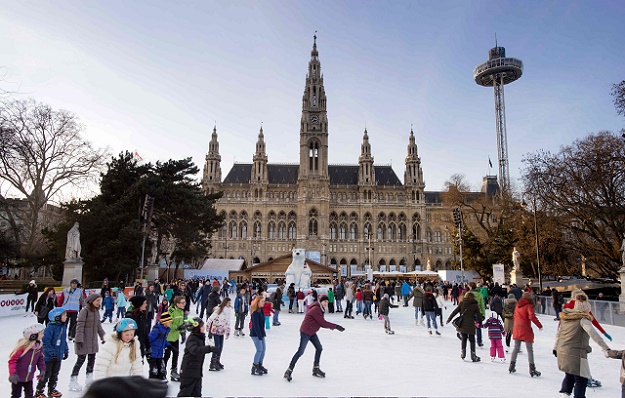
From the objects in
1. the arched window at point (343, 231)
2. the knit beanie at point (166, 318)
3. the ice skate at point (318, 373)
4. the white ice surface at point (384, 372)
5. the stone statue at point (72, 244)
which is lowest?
the white ice surface at point (384, 372)

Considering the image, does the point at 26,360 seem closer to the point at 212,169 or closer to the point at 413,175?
the point at 212,169

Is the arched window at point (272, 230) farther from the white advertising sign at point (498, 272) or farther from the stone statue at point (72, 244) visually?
the white advertising sign at point (498, 272)

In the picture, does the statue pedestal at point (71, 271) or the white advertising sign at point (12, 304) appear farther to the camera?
the statue pedestal at point (71, 271)

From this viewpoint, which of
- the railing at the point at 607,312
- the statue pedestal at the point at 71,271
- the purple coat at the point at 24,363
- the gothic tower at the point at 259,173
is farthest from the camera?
the gothic tower at the point at 259,173

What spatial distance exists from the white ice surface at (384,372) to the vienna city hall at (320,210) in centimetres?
5415

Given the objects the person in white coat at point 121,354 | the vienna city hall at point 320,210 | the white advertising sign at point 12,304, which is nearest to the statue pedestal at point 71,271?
the white advertising sign at point 12,304

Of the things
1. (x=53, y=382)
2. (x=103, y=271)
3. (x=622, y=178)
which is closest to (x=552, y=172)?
(x=622, y=178)

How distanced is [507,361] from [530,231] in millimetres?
22407

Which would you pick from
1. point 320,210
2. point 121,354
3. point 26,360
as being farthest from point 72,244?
point 320,210

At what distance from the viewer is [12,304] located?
55.6 ft

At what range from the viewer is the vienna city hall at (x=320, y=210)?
66125 mm

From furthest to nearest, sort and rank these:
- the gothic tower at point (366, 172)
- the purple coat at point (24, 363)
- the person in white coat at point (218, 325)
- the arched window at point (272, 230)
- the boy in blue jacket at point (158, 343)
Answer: the gothic tower at point (366, 172)
the arched window at point (272, 230)
the person in white coat at point (218, 325)
the boy in blue jacket at point (158, 343)
the purple coat at point (24, 363)

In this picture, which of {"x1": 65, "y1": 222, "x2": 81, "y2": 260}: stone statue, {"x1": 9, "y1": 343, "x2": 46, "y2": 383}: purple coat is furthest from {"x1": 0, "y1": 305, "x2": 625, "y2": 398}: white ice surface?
{"x1": 65, "y1": 222, "x2": 81, "y2": 260}: stone statue

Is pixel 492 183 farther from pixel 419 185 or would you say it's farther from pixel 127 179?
pixel 127 179
